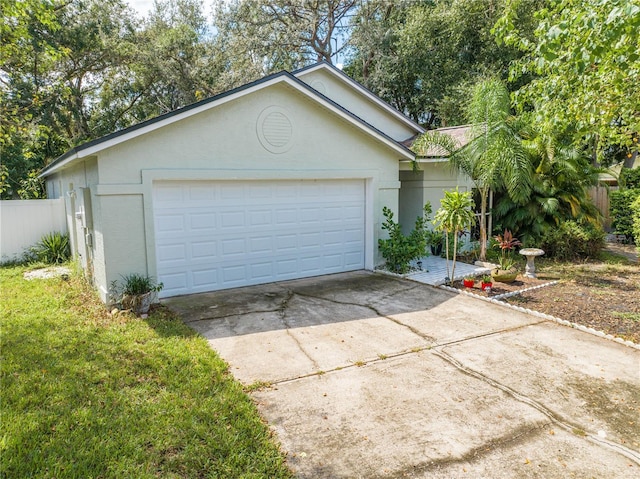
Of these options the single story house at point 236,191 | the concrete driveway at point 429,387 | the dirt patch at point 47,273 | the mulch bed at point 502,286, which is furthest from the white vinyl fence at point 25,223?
the mulch bed at point 502,286

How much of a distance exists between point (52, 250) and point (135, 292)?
6477 mm

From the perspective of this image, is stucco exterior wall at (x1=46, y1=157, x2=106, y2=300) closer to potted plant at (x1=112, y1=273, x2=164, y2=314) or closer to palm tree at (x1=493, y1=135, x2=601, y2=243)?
potted plant at (x1=112, y1=273, x2=164, y2=314)

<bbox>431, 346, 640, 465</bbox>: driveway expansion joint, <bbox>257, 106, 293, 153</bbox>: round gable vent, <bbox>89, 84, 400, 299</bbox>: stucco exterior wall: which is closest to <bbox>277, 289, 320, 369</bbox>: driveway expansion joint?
<bbox>431, 346, 640, 465</bbox>: driveway expansion joint

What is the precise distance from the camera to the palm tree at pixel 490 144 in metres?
9.48

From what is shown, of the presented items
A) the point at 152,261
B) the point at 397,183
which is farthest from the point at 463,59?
the point at 152,261

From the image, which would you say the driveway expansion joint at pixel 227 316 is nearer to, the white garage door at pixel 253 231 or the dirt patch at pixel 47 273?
the white garage door at pixel 253 231

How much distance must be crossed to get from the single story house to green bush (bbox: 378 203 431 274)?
0.99 ft

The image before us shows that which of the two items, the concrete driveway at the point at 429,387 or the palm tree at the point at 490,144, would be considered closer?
the concrete driveway at the point at 429,387

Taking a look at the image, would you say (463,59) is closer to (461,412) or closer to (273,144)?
(273,144)

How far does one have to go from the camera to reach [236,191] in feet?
27.4

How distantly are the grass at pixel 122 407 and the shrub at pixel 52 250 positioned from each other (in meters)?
5.64

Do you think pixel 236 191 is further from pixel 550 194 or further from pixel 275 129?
pixel 550 194

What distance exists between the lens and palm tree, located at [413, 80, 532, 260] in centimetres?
948

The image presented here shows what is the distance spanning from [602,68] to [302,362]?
5.91 m
